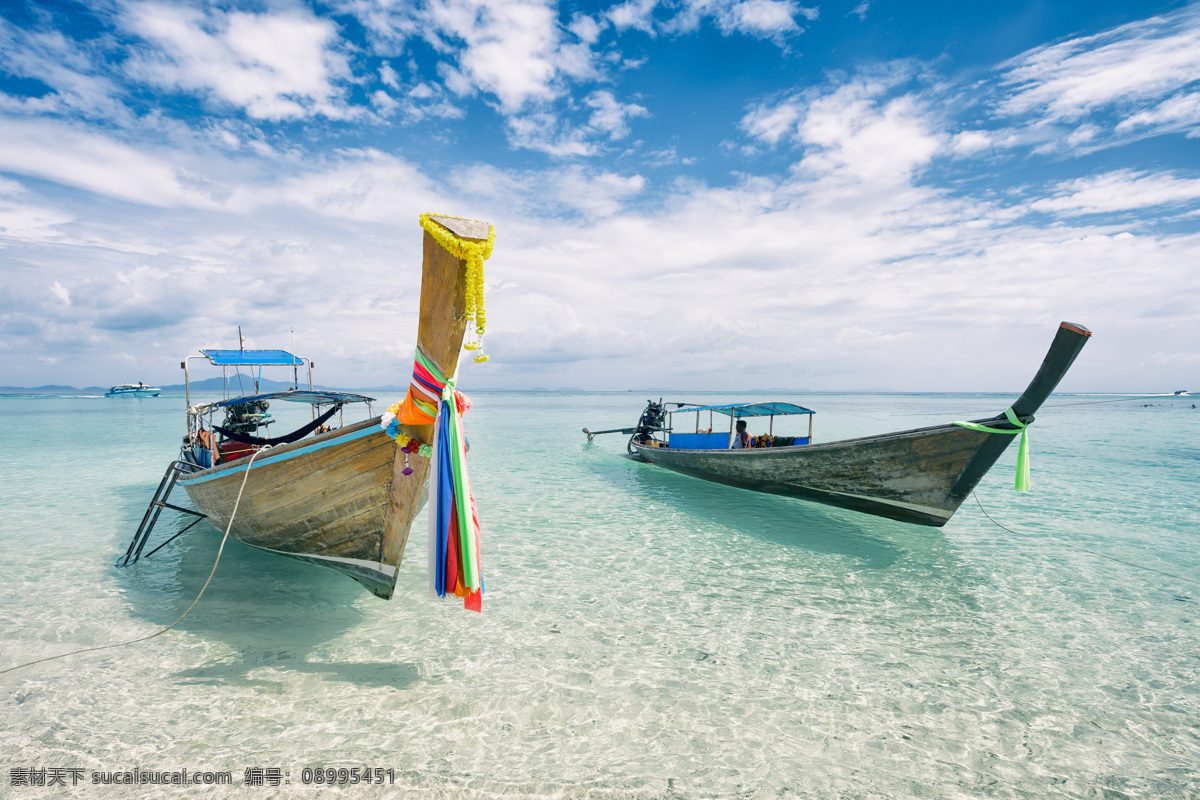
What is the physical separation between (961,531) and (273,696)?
11.2 m

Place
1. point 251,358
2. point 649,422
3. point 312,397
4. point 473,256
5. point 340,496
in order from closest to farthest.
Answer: point 473,256 → point 340,496 → point 312,397 → point 251,358 → point 649,422

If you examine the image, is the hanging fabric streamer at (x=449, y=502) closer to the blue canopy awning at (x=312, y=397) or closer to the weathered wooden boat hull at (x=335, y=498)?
the weathered wooden boat hull at (x=335, y=498)

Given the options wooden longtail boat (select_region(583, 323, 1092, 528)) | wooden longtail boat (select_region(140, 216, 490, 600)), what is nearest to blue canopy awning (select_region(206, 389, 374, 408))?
wooden longtail boat (select_region(140, 216, 490, 600))

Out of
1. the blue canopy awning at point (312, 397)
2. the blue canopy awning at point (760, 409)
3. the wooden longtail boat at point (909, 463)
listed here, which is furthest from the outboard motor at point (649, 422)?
the blue canopy awning at point (312, 397)

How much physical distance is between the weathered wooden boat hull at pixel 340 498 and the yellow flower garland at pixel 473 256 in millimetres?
1314

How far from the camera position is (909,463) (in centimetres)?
913

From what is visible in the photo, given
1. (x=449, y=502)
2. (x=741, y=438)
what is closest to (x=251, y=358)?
(x=449, y=502)

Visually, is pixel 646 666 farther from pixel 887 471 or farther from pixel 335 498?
pixel 887 471

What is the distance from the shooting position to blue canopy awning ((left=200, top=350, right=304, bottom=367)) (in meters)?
10.4

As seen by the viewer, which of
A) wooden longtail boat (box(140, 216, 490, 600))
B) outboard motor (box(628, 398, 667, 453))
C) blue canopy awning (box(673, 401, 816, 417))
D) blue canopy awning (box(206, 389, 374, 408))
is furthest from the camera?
outboard motor (box(628, 398, 667, 453))

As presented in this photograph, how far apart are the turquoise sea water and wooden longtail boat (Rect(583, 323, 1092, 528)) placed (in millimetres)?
733

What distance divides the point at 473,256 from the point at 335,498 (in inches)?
137

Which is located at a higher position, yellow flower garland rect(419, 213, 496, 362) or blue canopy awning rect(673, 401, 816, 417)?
yellow flower garland rect(419, 213, 496, 362)

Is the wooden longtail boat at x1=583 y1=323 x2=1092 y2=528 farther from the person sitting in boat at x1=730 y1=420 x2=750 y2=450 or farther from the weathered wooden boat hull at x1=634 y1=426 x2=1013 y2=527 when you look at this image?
the person sitting in boat at x1=730 y1=420 x2=750 y2=450
